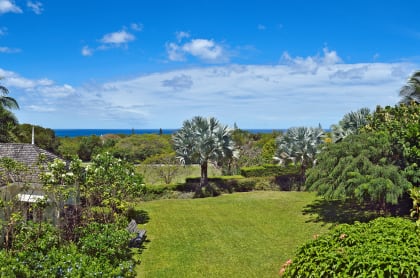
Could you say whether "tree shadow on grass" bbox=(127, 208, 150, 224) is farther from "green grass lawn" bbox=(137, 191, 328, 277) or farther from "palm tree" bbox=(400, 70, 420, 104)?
"palm tree" bbox=(400, 70, 420, 104)

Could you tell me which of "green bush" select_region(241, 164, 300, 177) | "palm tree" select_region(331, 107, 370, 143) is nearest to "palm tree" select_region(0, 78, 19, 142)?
"green bush" select_region(241, 164, 300, 177)

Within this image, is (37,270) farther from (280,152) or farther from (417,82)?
(417,82)

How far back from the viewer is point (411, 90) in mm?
20281

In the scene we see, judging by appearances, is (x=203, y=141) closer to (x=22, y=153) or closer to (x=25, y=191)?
(x=22, y=153)

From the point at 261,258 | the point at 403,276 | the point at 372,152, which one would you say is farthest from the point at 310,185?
the point at 403,276

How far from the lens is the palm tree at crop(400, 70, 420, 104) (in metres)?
20.0

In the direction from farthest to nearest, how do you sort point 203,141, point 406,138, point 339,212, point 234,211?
point 203,141 < point 234,211 < point 339,212 < point 406,138

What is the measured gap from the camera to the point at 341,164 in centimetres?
1483

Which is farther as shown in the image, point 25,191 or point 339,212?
point 339,212

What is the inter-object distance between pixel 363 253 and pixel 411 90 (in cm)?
1738

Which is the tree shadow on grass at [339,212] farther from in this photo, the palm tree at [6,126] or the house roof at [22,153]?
the palm tree at [6,126]

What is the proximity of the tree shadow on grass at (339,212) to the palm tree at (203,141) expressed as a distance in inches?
246

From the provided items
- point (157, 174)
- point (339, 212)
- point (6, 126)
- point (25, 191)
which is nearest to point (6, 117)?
point (6, 126)

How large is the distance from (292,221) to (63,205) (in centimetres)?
956
